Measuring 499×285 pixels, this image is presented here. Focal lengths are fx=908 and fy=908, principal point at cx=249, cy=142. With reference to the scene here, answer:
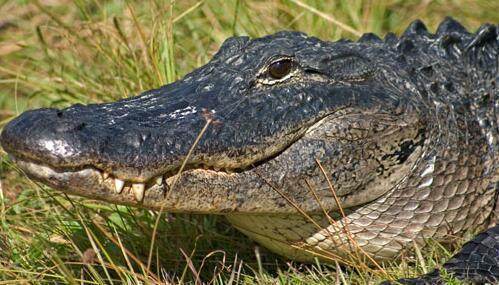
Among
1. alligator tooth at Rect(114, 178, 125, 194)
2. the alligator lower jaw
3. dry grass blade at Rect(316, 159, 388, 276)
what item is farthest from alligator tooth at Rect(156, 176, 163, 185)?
dry grass blade at Rect(316, 159, 388, 276)

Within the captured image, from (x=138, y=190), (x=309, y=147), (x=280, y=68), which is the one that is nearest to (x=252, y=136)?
(x=309, y=147)

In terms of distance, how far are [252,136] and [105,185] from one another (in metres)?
0.62

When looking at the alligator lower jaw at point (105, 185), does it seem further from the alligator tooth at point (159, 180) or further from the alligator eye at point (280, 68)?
the alligator eye at point (280, 68)

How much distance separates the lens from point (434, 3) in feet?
21.2

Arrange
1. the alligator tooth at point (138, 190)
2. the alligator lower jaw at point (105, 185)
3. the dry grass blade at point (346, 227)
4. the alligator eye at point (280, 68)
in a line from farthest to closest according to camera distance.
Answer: the alligator eye at point (280, 68) → the dry grass blade at point (346, 227) → the alligator tooth at point (138, 190) → the alligator lower jaw at point (105, 185)

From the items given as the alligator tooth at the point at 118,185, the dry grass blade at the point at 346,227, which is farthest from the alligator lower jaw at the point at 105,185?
the dry grass blade at the point at 346,227

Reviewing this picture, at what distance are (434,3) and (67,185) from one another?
410 centimetres

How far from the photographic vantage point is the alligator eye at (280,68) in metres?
3.66

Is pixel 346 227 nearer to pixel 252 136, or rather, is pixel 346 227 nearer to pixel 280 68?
pixel 252 136

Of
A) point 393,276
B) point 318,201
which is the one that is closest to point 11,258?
point 318,201

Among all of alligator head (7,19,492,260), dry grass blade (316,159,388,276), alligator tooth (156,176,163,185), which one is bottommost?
dry grass blade (316,159,388,276)

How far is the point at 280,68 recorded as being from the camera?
3.67 metres

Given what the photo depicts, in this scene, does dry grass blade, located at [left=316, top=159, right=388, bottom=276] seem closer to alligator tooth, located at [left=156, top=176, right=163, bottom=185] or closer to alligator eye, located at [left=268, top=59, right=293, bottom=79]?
alligator eye, located at [left=268, top=59, right=293, bottom=79]

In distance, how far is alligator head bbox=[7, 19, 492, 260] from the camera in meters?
3.05
